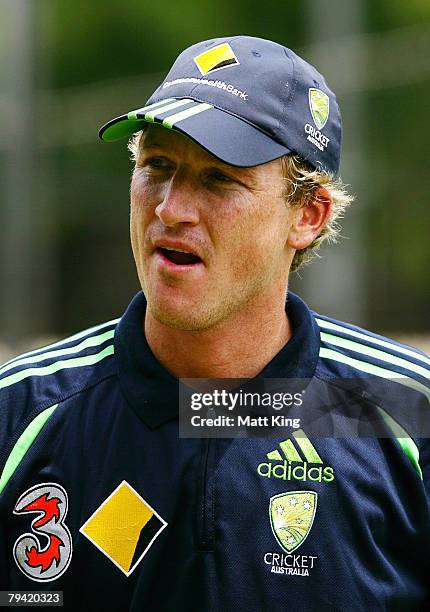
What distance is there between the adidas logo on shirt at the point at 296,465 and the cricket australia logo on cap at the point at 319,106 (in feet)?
2.42

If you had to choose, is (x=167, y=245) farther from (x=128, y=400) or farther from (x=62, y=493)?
(x=62, y=493)

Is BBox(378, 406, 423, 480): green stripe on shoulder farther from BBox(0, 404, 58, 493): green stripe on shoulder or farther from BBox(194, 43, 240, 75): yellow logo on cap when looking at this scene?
BBox(194, 43, 240, 75): yellow logo on cap

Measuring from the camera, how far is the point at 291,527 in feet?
7.50

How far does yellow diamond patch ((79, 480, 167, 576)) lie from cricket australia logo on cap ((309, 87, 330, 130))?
3.05ft

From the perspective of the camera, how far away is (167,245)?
7.57 feet

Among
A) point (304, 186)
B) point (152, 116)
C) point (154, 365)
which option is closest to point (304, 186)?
point (304, 186)

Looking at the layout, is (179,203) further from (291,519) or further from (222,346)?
(291,519)

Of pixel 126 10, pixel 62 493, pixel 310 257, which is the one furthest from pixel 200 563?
pixel 126 10

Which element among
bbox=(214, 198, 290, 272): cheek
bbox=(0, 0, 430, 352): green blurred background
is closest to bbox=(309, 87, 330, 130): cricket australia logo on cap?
bbox=(214, 198, 290, 272): cheek

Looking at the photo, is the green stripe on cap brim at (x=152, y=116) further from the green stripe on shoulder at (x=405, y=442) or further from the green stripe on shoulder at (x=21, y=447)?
the green stripe on shoulder at (x=405, y=442)

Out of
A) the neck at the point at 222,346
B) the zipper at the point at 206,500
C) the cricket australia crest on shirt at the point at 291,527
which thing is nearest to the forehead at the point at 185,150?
the neck at the point at 222,346

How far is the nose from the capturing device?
2.28 m

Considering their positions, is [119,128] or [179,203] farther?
[119,128]

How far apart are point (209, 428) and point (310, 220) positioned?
596 millimetres
